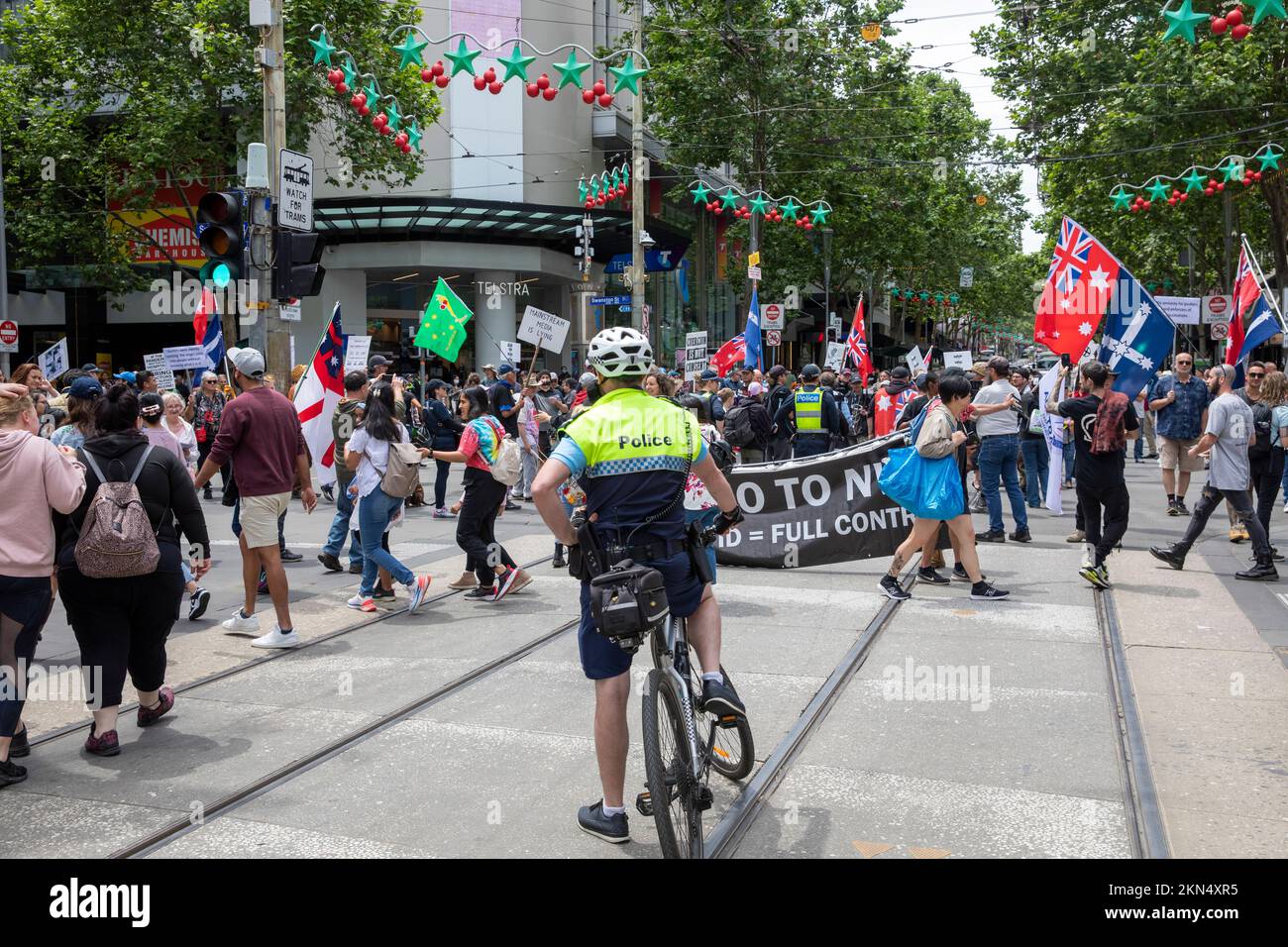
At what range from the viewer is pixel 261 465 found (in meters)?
7.90

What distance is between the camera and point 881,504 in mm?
10406

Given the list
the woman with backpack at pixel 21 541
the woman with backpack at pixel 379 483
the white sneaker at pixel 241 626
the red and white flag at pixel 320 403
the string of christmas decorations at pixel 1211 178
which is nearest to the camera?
the woman with backpack at pixel 21 541

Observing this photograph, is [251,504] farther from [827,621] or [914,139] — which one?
[914,139]

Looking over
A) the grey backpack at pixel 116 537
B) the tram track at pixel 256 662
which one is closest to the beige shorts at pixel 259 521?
the tram track at pixel 256 662

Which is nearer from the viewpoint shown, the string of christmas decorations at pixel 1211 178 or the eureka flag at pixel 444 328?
the eureka flag at pixel 444 328

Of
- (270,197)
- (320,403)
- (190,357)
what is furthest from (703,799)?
(190,357)

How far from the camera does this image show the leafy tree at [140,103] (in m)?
26.6

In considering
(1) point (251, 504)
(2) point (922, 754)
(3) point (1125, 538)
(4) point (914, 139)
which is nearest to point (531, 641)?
(1) point (251, 504)

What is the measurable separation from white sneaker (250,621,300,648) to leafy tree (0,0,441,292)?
2105 cm

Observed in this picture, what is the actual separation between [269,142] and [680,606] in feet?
35.8

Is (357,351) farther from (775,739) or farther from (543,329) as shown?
(775,739)

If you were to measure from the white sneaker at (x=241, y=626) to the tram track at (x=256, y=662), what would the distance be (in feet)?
1.59

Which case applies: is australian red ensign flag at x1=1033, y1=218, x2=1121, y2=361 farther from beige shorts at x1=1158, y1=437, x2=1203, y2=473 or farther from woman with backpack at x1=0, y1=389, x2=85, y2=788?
woman with backpack at x1=0, y1=389, x2=85, y2=788

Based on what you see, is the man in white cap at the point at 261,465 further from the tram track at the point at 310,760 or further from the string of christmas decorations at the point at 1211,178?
the string of christmas decorations at the point at 1211,178
